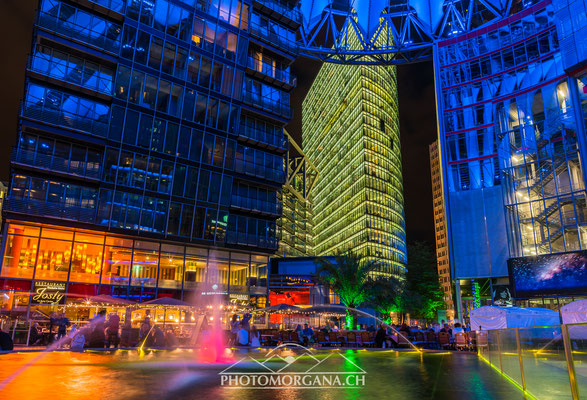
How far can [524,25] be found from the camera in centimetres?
5541

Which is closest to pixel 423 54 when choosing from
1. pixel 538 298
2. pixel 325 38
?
pixel 325 38

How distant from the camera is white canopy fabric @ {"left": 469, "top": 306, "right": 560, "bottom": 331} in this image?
22.7m

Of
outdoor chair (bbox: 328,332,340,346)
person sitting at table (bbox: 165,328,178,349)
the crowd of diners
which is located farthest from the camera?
outdoor chair (bbox: 328,332,340,346)

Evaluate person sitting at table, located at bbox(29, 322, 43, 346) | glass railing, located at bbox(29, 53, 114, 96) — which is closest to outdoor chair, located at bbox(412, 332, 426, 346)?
person sitting at table, located at bbox(29, 322, 43, 346)

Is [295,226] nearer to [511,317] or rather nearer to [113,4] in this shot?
[113,4]

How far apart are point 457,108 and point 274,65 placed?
2592 cm

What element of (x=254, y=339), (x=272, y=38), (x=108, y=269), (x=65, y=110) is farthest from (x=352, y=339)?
(x=272, y=38)

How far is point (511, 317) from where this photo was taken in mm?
22578

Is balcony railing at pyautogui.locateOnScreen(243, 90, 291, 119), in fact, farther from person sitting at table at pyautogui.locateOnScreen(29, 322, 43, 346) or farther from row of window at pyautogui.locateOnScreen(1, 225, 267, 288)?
person sitting at table at pyautogui.locateOnScreen(29, 322, 43, 346)

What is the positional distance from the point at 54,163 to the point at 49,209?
3639 mm

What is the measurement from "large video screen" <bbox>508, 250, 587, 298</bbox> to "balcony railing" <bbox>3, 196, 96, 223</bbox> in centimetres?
3880

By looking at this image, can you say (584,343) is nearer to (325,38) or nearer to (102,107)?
(102,107)

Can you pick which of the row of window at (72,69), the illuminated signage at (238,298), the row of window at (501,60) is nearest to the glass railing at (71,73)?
the row of window at (72,69)

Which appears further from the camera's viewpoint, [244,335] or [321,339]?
[321,339]
